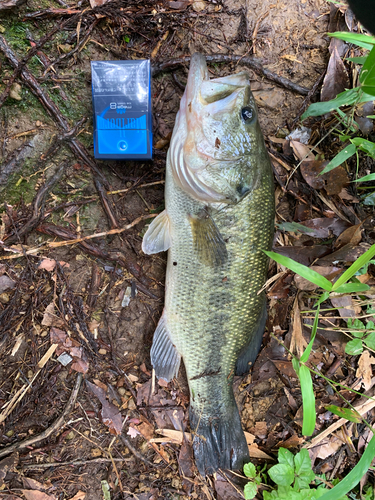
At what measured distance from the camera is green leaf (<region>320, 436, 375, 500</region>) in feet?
5.79

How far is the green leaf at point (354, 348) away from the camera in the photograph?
2264mm

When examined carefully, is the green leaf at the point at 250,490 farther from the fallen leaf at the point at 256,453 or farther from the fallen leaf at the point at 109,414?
the fallen leaf at the point at 109,414

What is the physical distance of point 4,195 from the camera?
7.27 ft

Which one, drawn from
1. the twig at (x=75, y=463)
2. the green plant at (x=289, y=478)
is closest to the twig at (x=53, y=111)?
the twig at (x=75, y=463)

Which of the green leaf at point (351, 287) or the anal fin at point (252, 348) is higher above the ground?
the green leaf at point (351, 287)

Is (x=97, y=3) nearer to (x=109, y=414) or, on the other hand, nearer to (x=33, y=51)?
(x=33, y=51)

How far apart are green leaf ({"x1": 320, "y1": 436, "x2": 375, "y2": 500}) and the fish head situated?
1.73 m

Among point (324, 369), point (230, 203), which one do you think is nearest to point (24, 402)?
point (230, 203)

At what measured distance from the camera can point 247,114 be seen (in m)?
1.84

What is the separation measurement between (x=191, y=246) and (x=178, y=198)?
0.33m

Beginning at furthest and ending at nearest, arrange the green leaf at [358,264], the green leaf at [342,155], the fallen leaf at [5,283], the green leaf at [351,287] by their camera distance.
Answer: the fallen leaf at [5,283]
the green leaf at [342,155]
the green leaf at [351,287]
the green leaf at [358,264]

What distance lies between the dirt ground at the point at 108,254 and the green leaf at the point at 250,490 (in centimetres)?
14

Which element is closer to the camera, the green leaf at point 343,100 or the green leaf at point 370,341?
the green leaf at point 343,100

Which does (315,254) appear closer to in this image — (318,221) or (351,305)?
(318,221)
